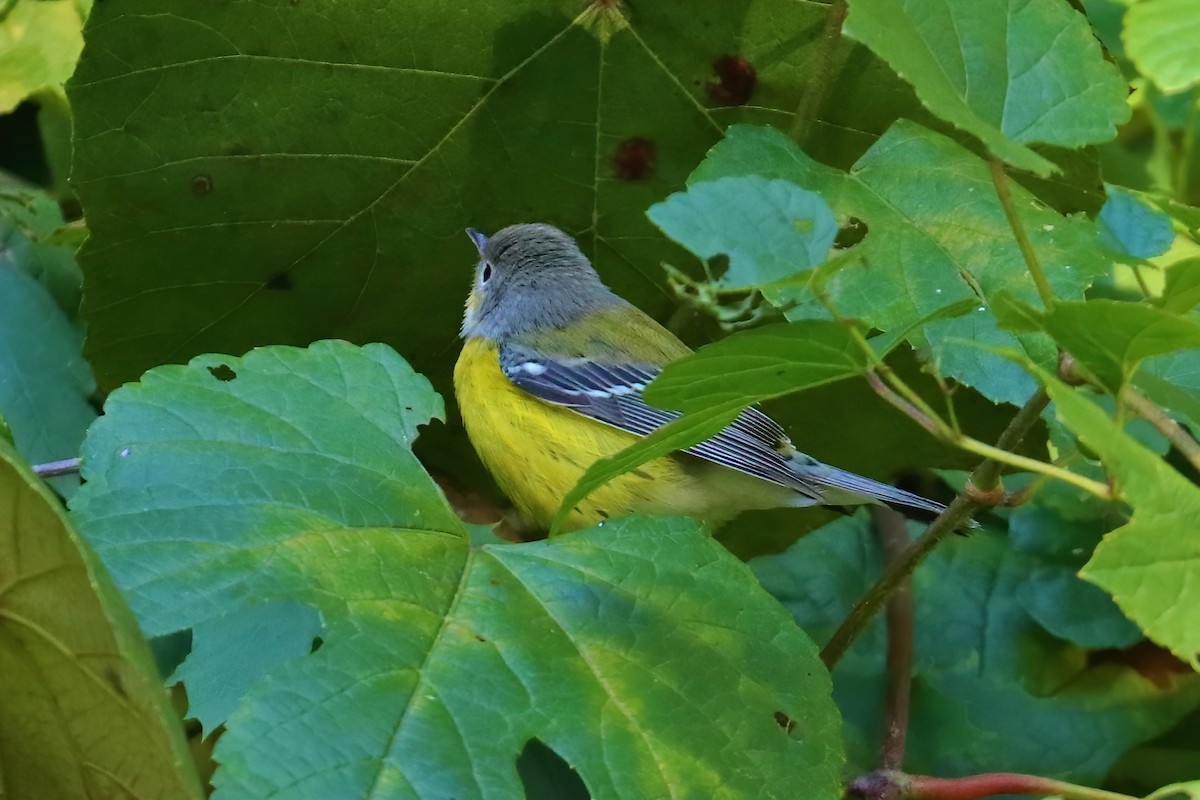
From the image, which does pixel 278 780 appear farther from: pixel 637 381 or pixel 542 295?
pixel 542 295

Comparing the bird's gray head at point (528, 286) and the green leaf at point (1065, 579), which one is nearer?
the green leaf at point (1065, 579)

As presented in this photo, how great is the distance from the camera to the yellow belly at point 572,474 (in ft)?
8.16

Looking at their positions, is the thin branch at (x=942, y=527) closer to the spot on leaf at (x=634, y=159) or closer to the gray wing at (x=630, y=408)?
the gray wing at (x=630, y=408)

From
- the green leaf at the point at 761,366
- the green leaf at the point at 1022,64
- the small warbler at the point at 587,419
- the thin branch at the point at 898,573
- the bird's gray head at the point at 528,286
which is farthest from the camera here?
the bird's gray head at the point at 528,286

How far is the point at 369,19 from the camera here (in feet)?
6.72

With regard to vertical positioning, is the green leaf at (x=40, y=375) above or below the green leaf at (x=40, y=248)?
below

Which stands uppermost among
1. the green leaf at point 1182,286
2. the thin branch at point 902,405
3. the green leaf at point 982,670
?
the green leaf at point 1182,286

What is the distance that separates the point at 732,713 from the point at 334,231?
1.25 metres

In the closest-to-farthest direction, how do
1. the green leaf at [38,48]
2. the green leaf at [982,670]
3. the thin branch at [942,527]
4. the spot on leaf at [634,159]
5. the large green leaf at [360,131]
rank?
1. the thin branch at [942,527]
2. the large green leaf at [360,131]
3. the green leaf at [982,670]
4. the spot on leaf at [634,159]
5. the green leaf at [38,48]

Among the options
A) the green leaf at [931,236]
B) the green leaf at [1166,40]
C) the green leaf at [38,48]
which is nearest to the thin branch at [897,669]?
the green leaf at [931,236]

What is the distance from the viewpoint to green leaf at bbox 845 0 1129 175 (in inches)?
49.9

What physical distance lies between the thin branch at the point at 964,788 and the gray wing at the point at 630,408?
0.90 m

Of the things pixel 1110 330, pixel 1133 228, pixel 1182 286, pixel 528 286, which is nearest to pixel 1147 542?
pixel 1110 330

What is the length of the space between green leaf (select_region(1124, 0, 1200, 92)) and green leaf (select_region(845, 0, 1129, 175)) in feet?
0.66
